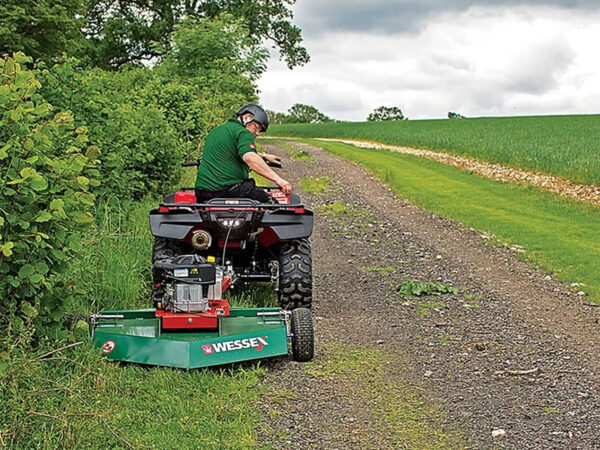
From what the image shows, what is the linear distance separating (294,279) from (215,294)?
1274 millimetres

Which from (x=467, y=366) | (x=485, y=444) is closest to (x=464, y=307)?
(x=467, y=366)

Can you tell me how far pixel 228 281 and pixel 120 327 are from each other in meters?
1.19

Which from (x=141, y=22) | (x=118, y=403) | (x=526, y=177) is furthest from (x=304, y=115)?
(x=118, y=403)

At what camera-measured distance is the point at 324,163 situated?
1043 inches

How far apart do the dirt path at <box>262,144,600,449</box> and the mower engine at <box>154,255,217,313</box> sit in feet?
2.55

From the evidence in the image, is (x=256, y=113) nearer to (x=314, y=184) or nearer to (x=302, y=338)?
Answer: (x=302, y=338)

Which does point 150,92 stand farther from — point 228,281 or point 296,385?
point 296,385

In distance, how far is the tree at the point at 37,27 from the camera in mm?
24609

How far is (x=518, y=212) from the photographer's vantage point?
53.7 feet

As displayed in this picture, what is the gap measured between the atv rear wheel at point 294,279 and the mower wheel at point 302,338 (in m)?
1.22

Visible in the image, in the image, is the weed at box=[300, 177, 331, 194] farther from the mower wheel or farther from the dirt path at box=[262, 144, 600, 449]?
the mower wheel

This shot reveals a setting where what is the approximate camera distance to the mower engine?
249 inches

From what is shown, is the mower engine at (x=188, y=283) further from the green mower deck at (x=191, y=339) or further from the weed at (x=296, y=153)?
the weed at (x=296, y=153)

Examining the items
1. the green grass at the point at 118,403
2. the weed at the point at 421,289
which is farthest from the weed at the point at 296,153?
the green grass at the point at 118,403
